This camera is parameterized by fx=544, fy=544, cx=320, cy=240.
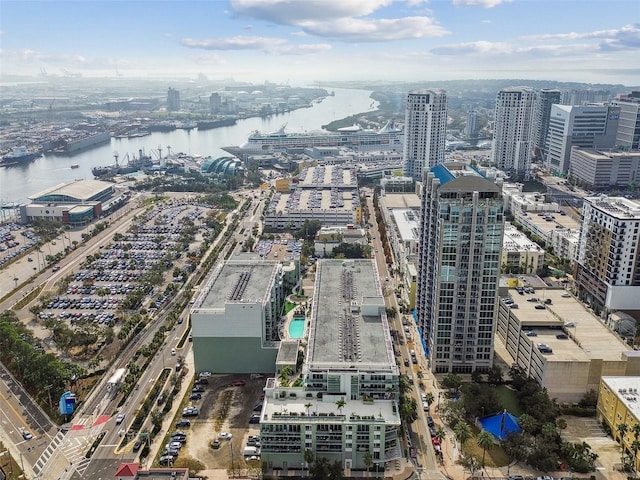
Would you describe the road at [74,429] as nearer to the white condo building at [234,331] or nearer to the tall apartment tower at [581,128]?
the white condo building at [234,331]

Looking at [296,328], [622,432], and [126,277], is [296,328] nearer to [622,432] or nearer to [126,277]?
[622,432]

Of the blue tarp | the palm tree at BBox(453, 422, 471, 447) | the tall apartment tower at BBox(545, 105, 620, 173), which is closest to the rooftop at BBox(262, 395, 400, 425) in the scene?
the palm tree at BBox(453, 422, 471, 447)

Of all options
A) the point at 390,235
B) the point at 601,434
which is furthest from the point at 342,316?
the point at 390,235

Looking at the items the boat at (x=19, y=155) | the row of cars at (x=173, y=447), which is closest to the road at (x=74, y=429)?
the row of cars at (x=173, y=447)

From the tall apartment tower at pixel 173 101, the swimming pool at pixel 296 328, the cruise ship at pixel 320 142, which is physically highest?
the tall apartment tower at pixel 173 101

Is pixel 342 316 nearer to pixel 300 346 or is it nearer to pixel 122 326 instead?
pixel 300 346

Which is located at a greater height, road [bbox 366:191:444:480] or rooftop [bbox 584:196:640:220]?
rooftop [bbox 584:196:640:220]

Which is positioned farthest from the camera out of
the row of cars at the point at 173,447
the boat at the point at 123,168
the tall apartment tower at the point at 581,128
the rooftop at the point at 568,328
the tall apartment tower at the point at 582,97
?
the tall apartment tower at the point at 582,97

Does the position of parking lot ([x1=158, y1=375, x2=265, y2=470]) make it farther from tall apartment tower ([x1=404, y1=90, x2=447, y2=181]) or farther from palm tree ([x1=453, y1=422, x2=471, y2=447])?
tall apartment tower ([x1=404, y1=90, x2=447, y2=181])
